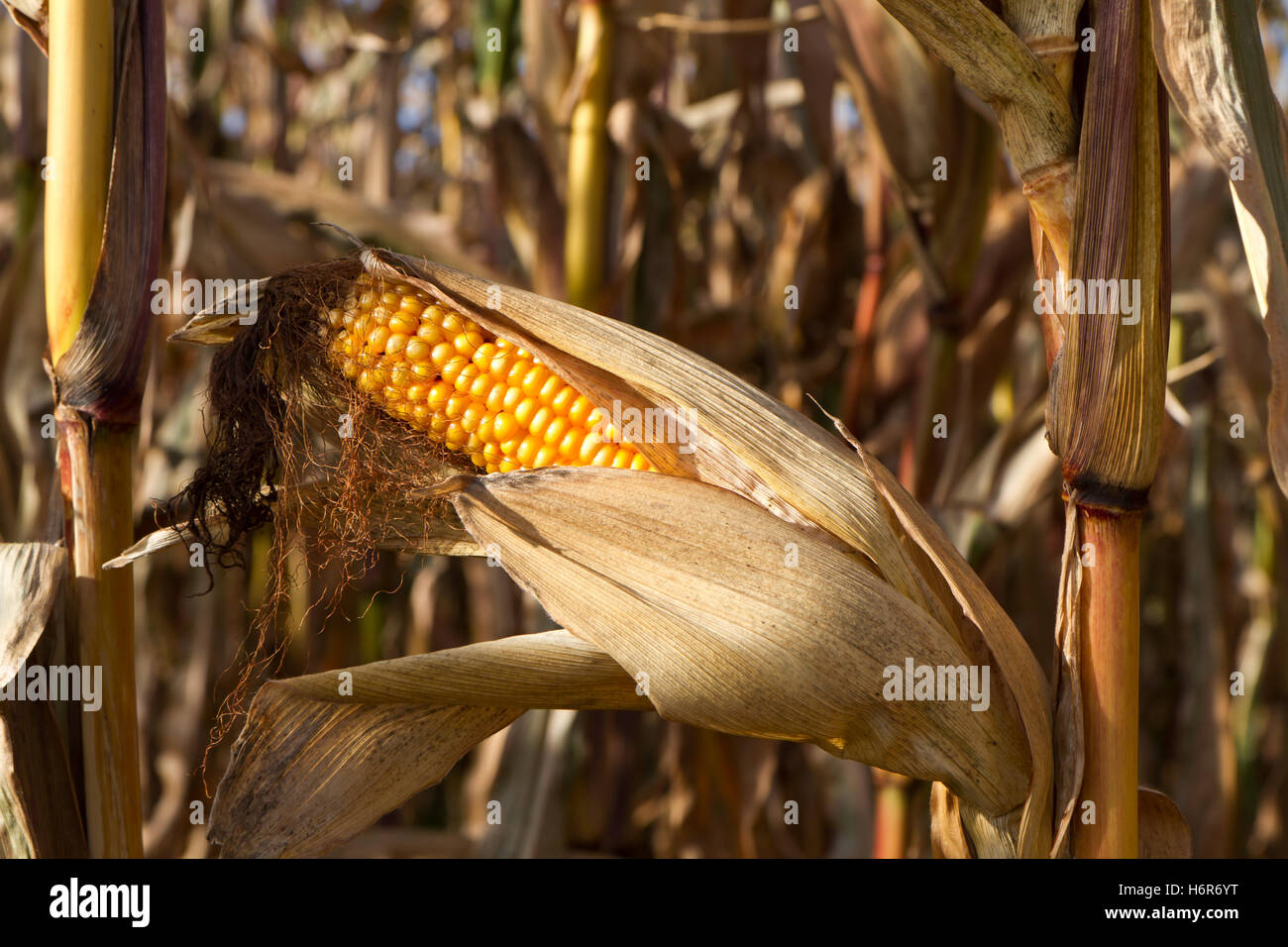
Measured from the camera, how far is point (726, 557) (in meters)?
0.91

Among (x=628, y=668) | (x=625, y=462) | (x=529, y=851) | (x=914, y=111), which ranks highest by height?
(x=914, y=111)

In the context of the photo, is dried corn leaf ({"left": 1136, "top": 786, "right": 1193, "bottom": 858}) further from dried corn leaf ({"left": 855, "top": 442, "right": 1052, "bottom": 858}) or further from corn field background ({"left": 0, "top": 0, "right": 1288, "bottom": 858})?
corn field background ({"left": 0, "top": 0, "right": 1288, "bottom": 858})

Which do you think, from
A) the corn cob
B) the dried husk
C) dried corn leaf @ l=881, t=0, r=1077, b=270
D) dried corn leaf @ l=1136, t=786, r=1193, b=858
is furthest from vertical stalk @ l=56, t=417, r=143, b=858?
dried corn leaf @ l=1136, t=786, r=1193, b=858

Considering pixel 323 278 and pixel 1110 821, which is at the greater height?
pixel 323 278

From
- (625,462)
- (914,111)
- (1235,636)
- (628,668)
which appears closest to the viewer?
(628,668)

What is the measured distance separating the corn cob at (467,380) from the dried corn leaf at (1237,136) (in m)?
0.56

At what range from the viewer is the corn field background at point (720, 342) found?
196 centimetres

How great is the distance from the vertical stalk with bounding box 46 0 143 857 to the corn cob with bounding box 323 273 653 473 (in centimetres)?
26

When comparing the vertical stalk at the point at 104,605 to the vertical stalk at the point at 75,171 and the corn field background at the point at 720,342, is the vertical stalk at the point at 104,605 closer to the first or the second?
the vertical stalk at the point at 75,171

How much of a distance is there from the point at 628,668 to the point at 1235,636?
3188 mm

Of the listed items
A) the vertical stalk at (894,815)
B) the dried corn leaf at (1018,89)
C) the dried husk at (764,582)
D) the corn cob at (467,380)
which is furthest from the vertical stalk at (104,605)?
the vertical stalk at (894,815)

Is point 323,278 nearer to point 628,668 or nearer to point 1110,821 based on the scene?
point 628,668
